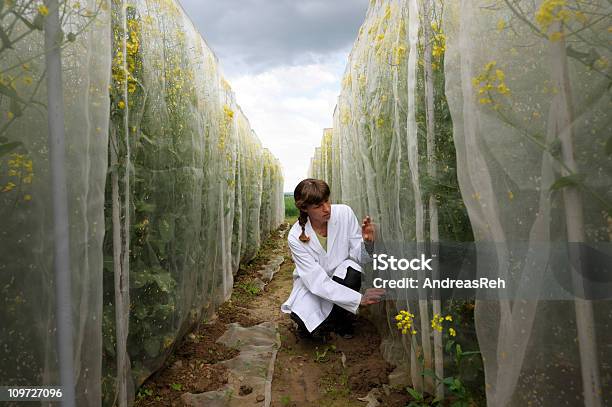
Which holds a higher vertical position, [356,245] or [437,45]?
[437,45]

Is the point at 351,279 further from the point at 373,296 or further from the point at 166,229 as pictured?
the point at 166,229

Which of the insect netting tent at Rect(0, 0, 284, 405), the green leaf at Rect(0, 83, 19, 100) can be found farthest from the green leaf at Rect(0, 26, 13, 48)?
the green leaf at Rect(0, 83, 19, 100)

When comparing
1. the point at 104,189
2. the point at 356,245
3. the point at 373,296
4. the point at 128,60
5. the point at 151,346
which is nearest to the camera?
the point at 104,189

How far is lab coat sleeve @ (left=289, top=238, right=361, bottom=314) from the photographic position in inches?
114

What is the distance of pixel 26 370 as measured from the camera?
1.36 m

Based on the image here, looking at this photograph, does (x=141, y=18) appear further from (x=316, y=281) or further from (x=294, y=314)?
(x=294, y=314)

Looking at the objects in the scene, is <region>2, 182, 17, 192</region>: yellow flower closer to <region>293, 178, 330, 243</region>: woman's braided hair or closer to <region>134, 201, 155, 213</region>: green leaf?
<region>134, 201, 155, 213</region>: green leaf

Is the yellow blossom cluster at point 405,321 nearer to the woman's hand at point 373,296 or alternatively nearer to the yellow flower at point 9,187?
the woman's hand at point 373,296

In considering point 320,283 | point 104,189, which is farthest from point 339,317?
point 104,189

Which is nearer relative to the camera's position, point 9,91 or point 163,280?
point 9,91

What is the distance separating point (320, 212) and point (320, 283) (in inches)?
21.0

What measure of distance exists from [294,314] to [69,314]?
2.08 m

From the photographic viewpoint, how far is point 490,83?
4.20 ft

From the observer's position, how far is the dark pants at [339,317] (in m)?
3.21
